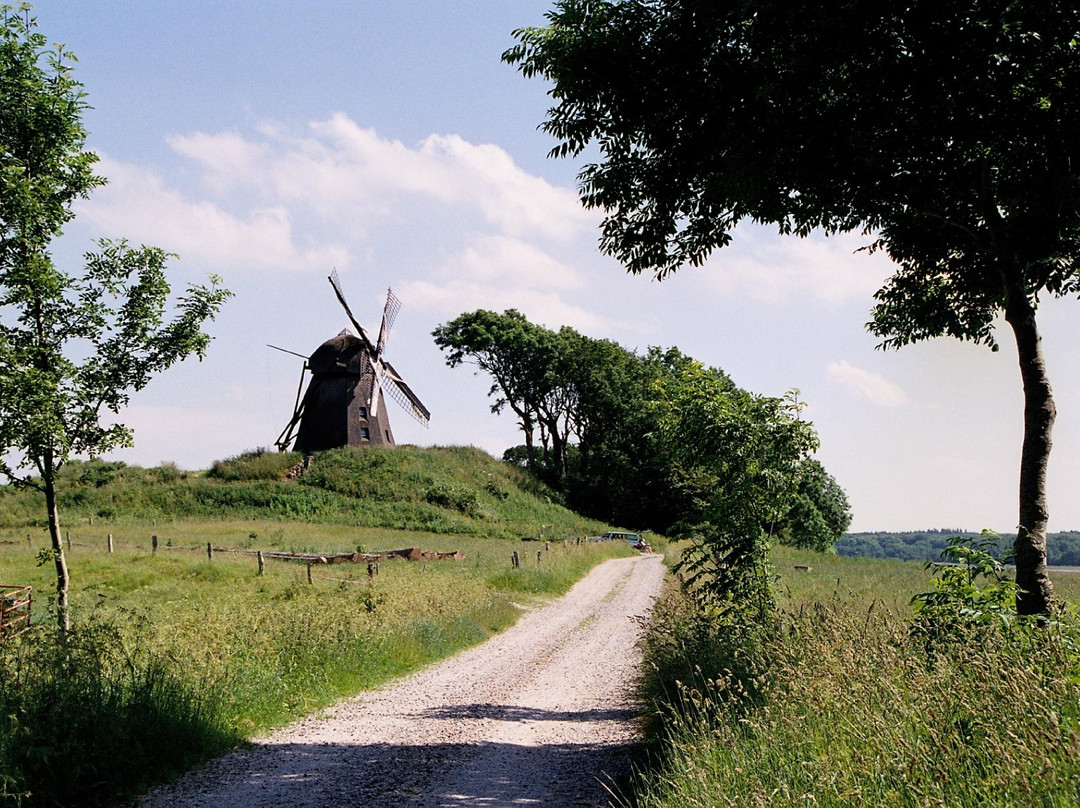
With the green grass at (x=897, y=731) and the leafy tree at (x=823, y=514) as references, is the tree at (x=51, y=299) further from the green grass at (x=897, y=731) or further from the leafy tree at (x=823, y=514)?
the leafy tree at (x=823, y=514)

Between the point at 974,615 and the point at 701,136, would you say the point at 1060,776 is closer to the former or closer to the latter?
the point at 974,615

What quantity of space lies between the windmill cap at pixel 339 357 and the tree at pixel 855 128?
59.6 metres

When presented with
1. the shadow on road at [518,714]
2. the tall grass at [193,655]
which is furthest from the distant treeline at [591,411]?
the shadow on road at [518,714]

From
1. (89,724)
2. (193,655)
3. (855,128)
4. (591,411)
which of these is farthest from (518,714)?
(591,411)

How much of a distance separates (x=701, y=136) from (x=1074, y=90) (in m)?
3.90

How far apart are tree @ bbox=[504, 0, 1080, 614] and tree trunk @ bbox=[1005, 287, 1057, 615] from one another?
0.02 metres

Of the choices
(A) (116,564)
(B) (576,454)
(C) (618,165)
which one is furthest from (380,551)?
(B) (576,454)

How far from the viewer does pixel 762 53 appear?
8891mm

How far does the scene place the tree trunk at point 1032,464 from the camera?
8.43m

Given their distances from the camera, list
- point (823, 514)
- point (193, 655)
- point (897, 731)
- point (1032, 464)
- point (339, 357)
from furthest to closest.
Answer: point (823, 514) → point (339, 357) → point (193, 655) → point (1032, 464) → point (897, 731)

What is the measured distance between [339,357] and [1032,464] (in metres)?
63.7

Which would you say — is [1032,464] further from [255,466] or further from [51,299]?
[255,466]

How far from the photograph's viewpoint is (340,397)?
67.9 m

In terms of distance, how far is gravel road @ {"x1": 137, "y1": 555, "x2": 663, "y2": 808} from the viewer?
805 cm
